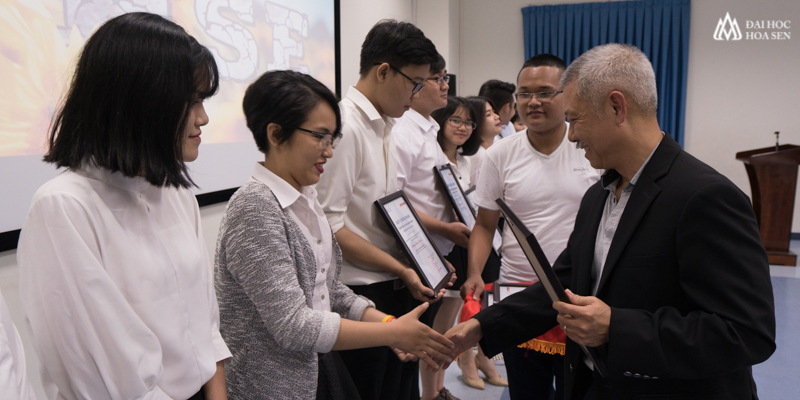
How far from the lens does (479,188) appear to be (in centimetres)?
216

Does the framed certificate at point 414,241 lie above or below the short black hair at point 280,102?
below

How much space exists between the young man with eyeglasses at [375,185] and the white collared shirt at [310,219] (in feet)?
1.08

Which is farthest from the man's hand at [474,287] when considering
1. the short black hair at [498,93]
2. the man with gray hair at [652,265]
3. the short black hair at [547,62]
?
the short black hair at [498,93]

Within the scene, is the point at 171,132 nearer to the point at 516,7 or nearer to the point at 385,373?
the point at 385,373

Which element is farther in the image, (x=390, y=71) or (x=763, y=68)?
(x=763, y=68)

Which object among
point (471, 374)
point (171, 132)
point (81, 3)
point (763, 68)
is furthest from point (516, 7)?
point (171, 132)

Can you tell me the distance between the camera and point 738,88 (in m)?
7.26

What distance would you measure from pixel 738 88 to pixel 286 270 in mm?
7894

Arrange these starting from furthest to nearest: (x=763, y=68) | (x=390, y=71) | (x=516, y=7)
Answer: (x=516, y=7) < (x=763, y=68) < (x=390, y=71)

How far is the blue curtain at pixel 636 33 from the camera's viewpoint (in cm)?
731

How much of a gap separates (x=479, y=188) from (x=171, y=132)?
139cm

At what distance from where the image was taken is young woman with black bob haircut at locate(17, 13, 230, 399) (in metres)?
0.86

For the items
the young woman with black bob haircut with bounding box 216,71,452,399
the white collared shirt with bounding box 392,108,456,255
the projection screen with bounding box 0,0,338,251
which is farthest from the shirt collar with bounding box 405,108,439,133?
the young woman with black bob haircut with bounding box 216,71,452,399

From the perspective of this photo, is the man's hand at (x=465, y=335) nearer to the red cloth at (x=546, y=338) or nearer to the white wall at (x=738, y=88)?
the red cloth at (x=546, y=338)
